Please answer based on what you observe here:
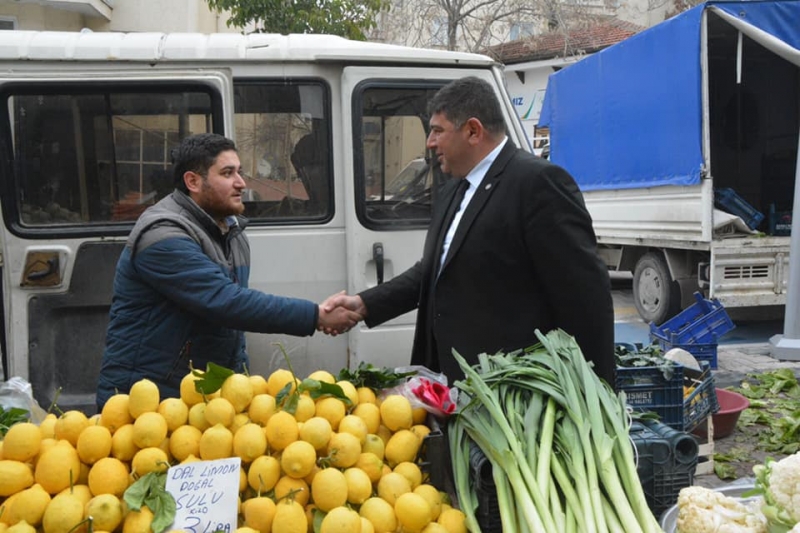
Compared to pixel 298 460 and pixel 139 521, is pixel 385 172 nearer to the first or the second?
pixel 298 460

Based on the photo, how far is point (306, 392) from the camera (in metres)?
2.17

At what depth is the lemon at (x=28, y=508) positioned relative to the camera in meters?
1.81

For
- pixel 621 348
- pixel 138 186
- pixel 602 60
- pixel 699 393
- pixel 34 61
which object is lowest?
pixel 699 393

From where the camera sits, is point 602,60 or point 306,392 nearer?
point 306,392

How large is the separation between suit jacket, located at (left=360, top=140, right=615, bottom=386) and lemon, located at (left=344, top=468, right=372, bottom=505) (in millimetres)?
966

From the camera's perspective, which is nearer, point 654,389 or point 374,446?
point 374,446

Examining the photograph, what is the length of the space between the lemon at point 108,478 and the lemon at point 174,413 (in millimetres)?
182

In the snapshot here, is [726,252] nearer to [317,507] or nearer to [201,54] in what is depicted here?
[201,54]

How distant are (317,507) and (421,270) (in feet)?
4.80

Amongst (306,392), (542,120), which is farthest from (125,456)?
(542,120)

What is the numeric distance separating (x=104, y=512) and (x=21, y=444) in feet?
1.28

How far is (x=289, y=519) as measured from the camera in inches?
69.7

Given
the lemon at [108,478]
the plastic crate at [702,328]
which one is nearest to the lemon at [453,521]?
the lemon at [108,478]

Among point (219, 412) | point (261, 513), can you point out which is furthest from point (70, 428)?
point (261, 513)
